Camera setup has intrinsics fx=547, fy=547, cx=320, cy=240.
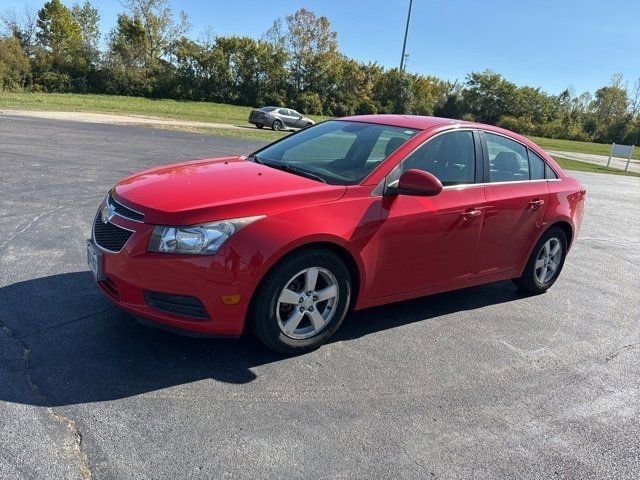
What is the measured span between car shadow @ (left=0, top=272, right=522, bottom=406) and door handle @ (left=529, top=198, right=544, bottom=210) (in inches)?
60.3

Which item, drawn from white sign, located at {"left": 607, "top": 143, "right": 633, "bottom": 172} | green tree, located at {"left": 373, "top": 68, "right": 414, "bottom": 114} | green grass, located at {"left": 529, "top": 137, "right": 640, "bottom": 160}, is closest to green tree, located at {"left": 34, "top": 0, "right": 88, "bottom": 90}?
green tree, located at {"left": 373, "top": 68, "right": 414, "bottom": 114}

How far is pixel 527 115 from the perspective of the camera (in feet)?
228

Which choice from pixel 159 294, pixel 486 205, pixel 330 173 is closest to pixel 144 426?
pixel 159 294

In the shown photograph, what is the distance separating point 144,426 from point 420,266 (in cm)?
236

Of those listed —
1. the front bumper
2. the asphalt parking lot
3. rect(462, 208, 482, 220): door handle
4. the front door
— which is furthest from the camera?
rect(462, 208, 482, 220): door handle

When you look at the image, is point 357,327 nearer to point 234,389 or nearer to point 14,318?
point 234,389

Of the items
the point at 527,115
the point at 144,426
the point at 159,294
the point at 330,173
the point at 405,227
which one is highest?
the point at 527,115

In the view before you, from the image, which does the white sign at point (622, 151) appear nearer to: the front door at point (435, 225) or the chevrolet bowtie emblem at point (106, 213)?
the front door at point (435, 225)

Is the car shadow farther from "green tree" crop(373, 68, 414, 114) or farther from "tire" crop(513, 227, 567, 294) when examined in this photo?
"green tree" crop(373, 68, 414, 114)

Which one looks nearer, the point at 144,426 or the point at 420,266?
the point at 144,426

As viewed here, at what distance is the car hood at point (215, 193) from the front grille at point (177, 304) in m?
0.45

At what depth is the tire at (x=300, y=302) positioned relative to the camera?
3506 mm

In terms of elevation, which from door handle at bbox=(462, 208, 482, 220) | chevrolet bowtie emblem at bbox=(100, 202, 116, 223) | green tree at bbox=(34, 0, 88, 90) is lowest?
chevrolet bowtie emblem at bbox=(100, 202, 116, 223)

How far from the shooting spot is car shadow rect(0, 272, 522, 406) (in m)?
3.15
